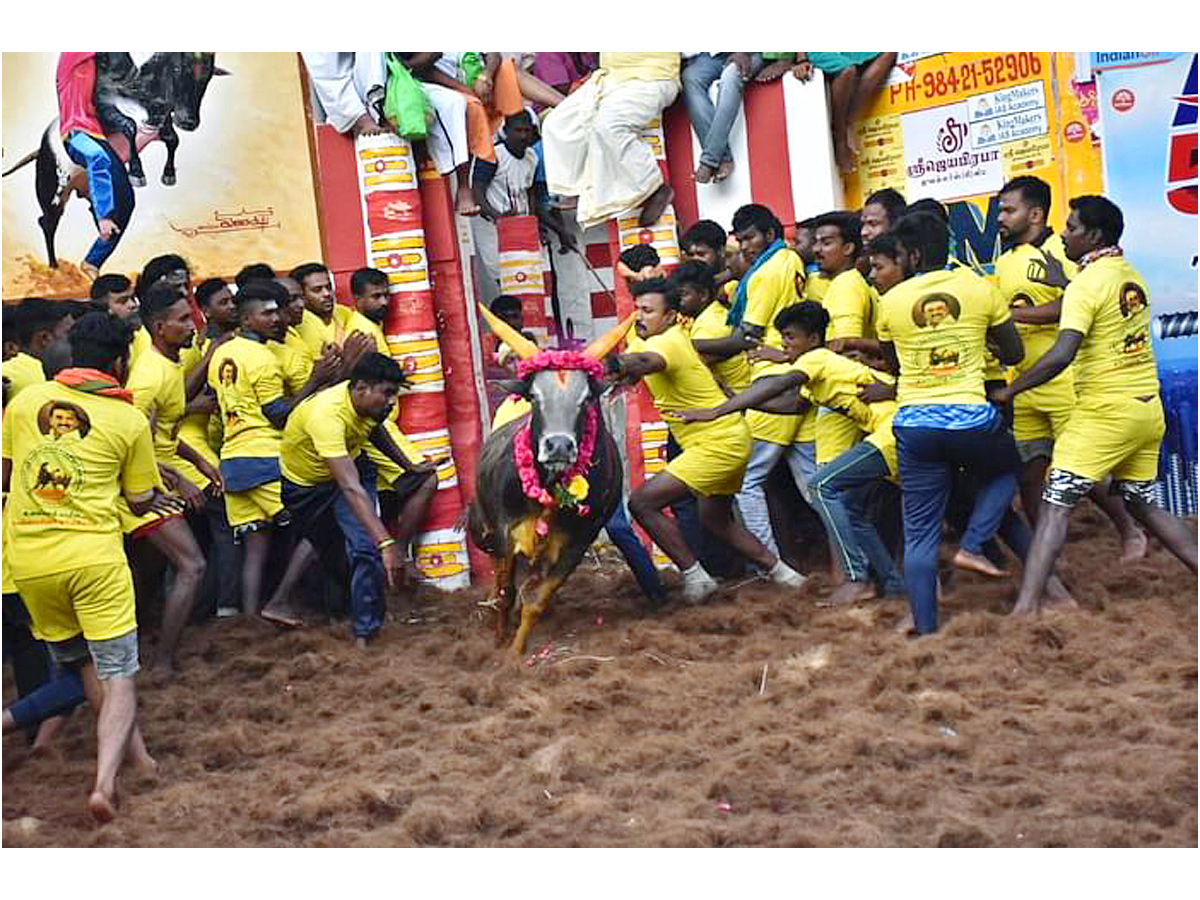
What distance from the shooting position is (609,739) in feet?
24.4

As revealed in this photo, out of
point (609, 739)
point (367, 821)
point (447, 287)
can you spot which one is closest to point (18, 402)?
point (367, 821)

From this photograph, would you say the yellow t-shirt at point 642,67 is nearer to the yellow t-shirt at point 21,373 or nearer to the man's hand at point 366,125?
the man's hand at point 366,125

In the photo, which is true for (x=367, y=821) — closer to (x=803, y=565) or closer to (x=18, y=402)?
(x=18, y=402)

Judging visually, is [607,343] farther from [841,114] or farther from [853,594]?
[841,114]

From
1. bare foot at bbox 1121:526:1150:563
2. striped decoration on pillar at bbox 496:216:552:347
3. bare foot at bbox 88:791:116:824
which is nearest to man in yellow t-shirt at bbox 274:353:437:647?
bare foot at bbox 88:791:116:824

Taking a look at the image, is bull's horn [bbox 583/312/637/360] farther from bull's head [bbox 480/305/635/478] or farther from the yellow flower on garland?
the yellow flower on garland

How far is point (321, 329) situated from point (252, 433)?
111cm

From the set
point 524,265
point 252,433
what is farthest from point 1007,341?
point 524,265

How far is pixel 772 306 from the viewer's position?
9555mm

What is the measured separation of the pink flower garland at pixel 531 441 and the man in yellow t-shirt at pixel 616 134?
2941mm

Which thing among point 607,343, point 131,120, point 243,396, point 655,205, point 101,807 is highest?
point 131,120

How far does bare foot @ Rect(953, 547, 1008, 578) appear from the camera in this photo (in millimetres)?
8234

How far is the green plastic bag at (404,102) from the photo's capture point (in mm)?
10758

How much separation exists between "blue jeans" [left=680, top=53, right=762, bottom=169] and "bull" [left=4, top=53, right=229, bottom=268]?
308cm
